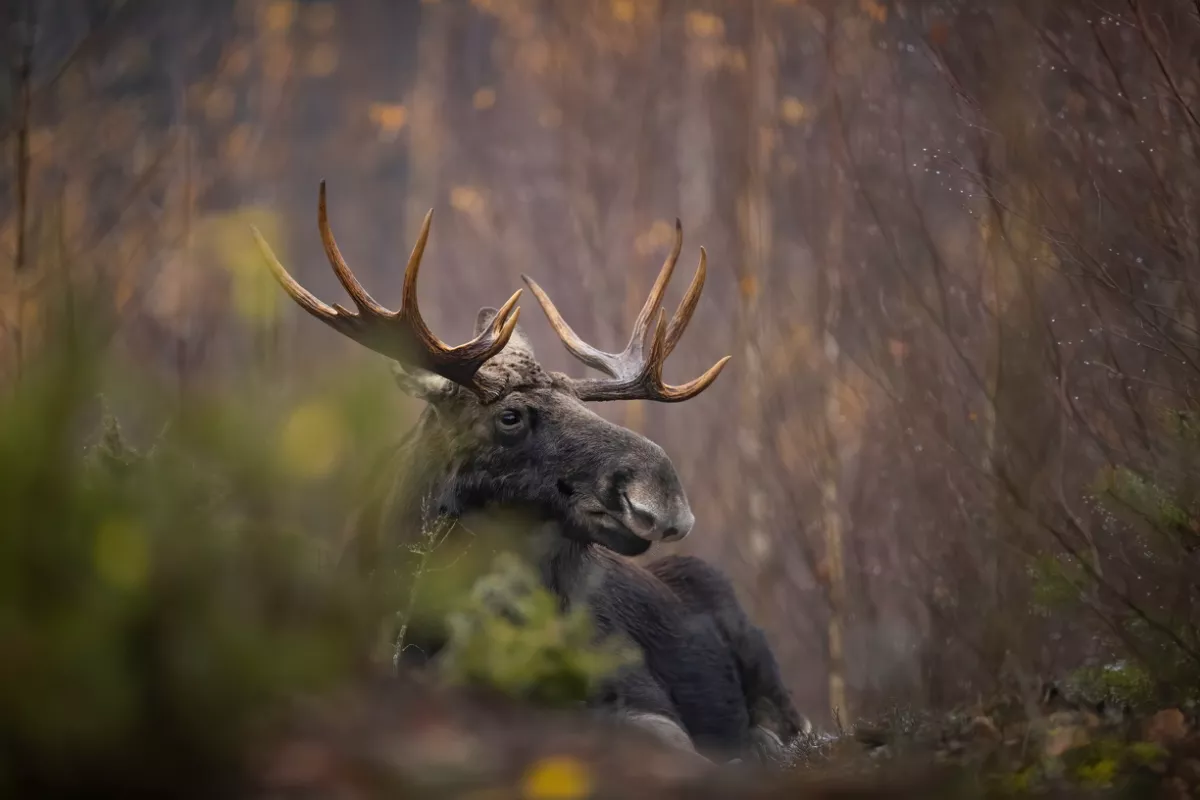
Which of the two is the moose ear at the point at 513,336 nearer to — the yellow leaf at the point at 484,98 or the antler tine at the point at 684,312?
the antler tine at the point at 684,312

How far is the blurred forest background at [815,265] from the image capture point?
14.9 feet

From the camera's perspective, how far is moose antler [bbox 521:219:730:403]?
5836 millimetres

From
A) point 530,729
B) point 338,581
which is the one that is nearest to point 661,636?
point 530,729

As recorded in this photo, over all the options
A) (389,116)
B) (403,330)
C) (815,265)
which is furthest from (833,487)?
(389,116)

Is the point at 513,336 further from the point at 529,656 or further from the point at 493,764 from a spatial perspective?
the point at 493,764

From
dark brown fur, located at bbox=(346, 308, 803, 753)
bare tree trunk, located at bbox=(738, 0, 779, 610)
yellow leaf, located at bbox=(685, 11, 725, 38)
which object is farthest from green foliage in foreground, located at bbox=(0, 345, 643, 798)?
yellow leaf, located at bbox=(685, 11, 725, 38)

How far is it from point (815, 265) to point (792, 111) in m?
2.79

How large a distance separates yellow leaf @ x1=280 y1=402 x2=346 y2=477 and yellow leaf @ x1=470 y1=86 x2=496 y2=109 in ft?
65.2

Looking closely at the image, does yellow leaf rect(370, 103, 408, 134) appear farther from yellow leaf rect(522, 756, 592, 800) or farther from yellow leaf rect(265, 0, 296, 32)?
yellow leaf rect(522, 756, 592, 800)

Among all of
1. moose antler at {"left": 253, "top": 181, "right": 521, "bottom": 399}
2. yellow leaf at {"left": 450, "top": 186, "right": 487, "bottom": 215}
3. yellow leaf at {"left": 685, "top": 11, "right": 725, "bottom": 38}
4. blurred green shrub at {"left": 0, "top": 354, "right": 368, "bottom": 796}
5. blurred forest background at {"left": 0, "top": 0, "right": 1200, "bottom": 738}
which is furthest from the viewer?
yellow leaf at {"left": 450, "top": 186, "right": 487, "bottom": 215}

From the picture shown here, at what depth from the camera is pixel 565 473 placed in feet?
17.1

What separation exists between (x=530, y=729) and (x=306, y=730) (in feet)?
1.39

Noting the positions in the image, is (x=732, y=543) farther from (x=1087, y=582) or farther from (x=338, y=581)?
(x=338, y=581)

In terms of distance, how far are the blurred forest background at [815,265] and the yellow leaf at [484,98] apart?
0.30 m
